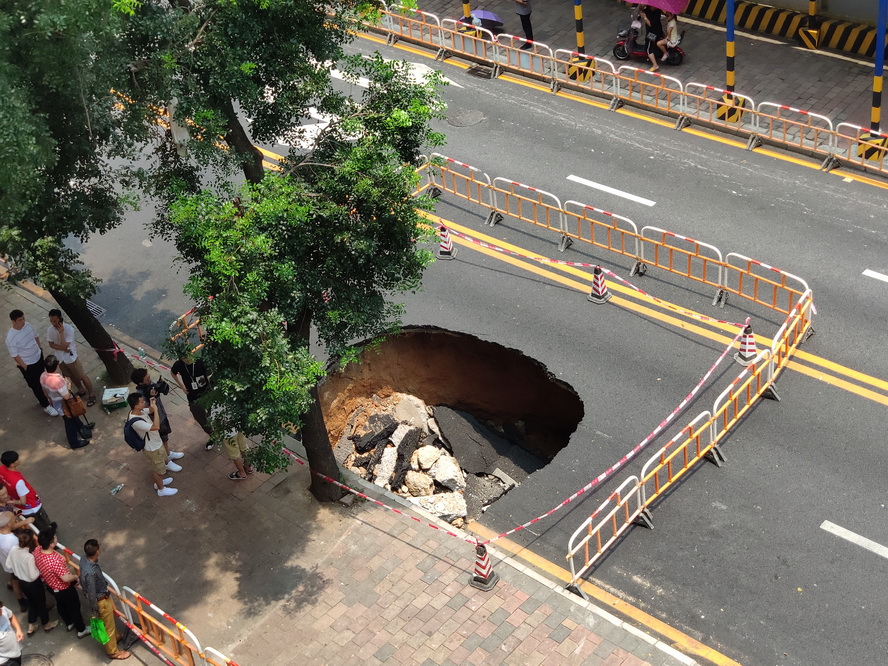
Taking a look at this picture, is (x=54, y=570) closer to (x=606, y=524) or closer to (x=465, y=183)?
(x=606, y=524)

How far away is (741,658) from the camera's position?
1173cm

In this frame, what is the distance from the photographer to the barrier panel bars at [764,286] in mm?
15812

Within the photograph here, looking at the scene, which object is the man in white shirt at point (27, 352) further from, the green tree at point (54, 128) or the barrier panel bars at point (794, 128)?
the barrier panel bars at point (794, 128)

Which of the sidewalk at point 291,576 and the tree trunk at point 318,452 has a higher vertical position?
the tree trunk at point 318,452

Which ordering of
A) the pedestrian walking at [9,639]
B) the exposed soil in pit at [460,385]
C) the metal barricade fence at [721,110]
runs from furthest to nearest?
the metal barricade fence at [721,110]
the exposed soil in pit at [460,385]
the pedestrian walking at [9,639]

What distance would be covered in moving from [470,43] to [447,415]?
11.1 metres

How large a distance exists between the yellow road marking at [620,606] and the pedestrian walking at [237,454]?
10.6 feet

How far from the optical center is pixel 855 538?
12.8 m

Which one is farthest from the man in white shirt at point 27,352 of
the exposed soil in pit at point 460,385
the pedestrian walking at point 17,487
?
the exposed soil in pit at point 460,385

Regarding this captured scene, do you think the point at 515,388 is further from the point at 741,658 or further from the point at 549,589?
the point at 741,658

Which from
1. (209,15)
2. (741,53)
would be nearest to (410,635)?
(209,15)

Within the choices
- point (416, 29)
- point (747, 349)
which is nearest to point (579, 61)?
point (416, 29)

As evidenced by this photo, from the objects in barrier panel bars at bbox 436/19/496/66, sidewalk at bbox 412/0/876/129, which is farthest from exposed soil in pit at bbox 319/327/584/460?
barrier panel bars at bbox 436/19/496/66

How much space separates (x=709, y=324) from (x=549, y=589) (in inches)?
212
